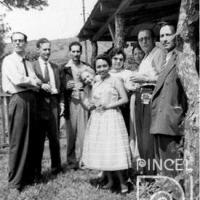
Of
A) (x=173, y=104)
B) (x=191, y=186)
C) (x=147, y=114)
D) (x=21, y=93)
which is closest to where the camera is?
(x=191, y=186)

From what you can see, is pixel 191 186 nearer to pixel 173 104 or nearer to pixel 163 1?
pixel 173 104

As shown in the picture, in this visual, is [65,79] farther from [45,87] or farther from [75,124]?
[75,124]

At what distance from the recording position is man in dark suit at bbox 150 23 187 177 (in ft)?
11.0

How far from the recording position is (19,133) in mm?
4570

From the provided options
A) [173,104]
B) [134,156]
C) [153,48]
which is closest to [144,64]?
[153,48]

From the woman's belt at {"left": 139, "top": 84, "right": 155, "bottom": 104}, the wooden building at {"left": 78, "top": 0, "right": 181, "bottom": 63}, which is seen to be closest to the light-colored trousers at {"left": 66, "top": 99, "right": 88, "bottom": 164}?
the woman's belt at {"left": 139, "top": 84, "right": 155, "bottom": 104}

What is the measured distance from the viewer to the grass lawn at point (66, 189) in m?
4.31

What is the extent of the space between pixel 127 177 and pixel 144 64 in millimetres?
1556

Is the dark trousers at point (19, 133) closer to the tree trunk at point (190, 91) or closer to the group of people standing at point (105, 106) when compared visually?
the group of people standing at point (105, 106)

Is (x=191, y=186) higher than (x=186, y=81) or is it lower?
lower

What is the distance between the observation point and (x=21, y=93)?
454 centimetres

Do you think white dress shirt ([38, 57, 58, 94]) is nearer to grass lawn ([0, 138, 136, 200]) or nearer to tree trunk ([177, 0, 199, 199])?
grass lawn ([0, 138, 136, 200])

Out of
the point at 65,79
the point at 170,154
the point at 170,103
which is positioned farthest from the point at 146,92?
the point at 65,79

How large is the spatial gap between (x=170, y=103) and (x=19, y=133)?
2.17 meters
